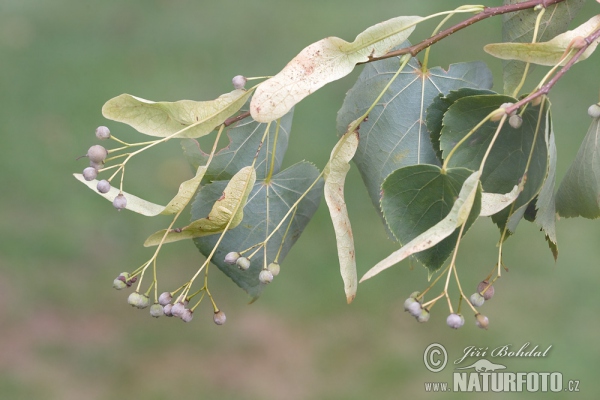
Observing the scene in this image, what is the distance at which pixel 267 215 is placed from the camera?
2.77ft

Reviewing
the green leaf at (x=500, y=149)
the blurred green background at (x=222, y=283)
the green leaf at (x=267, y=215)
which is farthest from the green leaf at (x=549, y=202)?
the blurred green background at (x=222, y=283)

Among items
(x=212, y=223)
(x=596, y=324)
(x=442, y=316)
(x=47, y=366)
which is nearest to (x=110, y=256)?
(x=47, y=366)

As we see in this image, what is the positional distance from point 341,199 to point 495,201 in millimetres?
156

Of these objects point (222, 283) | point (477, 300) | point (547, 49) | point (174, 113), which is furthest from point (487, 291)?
point (222, 283)

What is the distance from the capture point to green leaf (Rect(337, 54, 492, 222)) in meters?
0.80

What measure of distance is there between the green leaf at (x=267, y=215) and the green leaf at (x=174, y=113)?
0.13 m

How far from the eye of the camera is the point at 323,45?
2.19 ft

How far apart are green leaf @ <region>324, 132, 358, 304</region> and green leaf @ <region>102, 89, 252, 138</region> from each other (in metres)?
0.11

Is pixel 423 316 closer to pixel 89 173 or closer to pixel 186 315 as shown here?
pixel 186 315

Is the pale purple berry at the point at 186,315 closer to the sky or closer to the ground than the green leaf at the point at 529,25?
closer to the ground

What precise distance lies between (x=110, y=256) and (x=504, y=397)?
5.28 ft

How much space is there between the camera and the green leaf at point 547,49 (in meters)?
0.64

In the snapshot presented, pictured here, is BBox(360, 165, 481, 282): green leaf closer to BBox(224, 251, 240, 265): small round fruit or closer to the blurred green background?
BBox(224, 251, 240, 265): small round fruit

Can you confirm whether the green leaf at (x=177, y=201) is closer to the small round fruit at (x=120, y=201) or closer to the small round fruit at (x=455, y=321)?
the small round fruit at (x=120, y=201)
